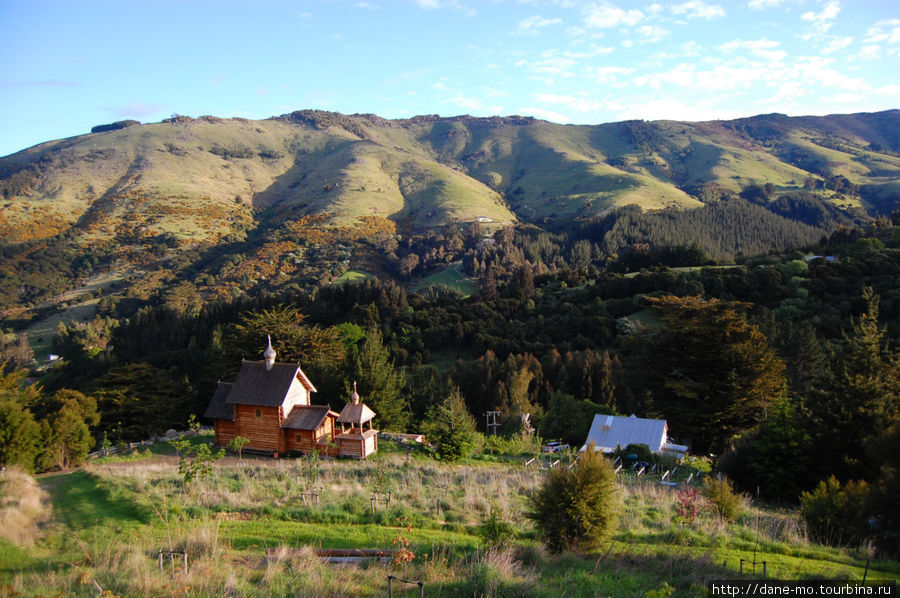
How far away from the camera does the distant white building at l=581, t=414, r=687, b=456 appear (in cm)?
2448

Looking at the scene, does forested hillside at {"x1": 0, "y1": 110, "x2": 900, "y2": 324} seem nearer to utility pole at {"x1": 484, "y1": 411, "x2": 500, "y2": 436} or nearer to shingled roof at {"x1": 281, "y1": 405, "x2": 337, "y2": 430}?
utility pole at {"x1": 484, "y1": 411, "x2": 500, "y2": 436}

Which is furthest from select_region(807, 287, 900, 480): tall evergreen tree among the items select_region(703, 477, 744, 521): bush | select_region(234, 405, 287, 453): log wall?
select_region(234, 405, 287, 453): log wall

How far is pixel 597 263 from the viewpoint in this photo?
352ft

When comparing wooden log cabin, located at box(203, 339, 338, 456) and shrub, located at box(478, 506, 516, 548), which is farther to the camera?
wooden log cabin, located at box(203, 339, 338, 456)

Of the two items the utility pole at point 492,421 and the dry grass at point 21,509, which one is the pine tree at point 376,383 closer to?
the utility pole at point 492,421

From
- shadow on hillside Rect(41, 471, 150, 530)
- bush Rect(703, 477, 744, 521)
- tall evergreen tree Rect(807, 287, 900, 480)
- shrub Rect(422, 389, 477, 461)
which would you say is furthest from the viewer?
shrub Rect(422, 389, 477, 461)

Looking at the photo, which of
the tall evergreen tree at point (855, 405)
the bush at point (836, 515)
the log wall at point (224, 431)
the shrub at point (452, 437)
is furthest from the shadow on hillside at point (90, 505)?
the tall evergreen tree at point (855, 405)

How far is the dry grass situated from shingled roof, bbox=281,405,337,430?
908cm

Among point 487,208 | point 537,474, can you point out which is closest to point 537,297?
point 537,474

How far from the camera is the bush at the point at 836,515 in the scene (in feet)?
28.6

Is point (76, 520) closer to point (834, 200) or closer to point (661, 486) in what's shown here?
point (661, 486)

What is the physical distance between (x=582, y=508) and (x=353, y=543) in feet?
12.6

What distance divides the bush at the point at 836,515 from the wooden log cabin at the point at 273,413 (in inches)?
688

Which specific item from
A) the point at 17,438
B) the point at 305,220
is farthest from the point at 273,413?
the point at 305,220
